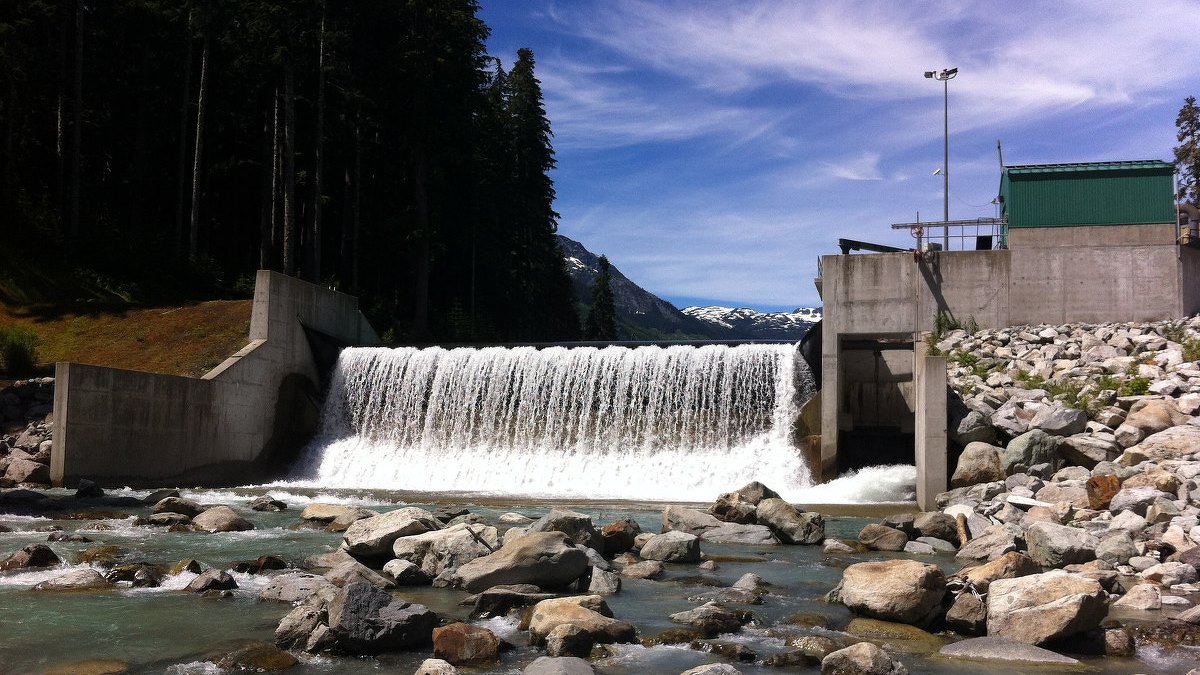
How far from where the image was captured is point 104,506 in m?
15.4

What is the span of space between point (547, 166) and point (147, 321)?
1126 inches

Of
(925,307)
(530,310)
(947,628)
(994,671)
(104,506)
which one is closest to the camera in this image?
(994,671)

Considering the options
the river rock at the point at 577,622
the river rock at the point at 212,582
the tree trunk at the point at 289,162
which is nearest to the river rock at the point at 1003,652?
the river rock at the point at 577,622

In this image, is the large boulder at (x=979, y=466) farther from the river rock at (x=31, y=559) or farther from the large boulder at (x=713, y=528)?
the river rock at (x=31, y=559)

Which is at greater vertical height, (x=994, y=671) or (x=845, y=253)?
(x=845, y=253)

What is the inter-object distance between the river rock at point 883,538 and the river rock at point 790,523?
0.68 metres

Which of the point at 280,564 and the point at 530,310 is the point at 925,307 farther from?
the point at 530,310

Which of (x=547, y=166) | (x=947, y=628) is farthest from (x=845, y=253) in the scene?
(x=547, y=166)

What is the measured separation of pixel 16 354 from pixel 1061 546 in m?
21.7

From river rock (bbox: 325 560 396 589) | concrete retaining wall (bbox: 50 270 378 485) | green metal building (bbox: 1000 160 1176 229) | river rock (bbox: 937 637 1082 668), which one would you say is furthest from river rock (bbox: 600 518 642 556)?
green metal building (bbox: 1000 160 1176 229)

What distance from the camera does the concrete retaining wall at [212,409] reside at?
1802 centimetres

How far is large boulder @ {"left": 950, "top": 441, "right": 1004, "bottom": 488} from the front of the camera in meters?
15.7

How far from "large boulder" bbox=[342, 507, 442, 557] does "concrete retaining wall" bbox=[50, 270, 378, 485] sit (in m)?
9.91

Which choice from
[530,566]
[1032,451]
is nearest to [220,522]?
[530,566]
